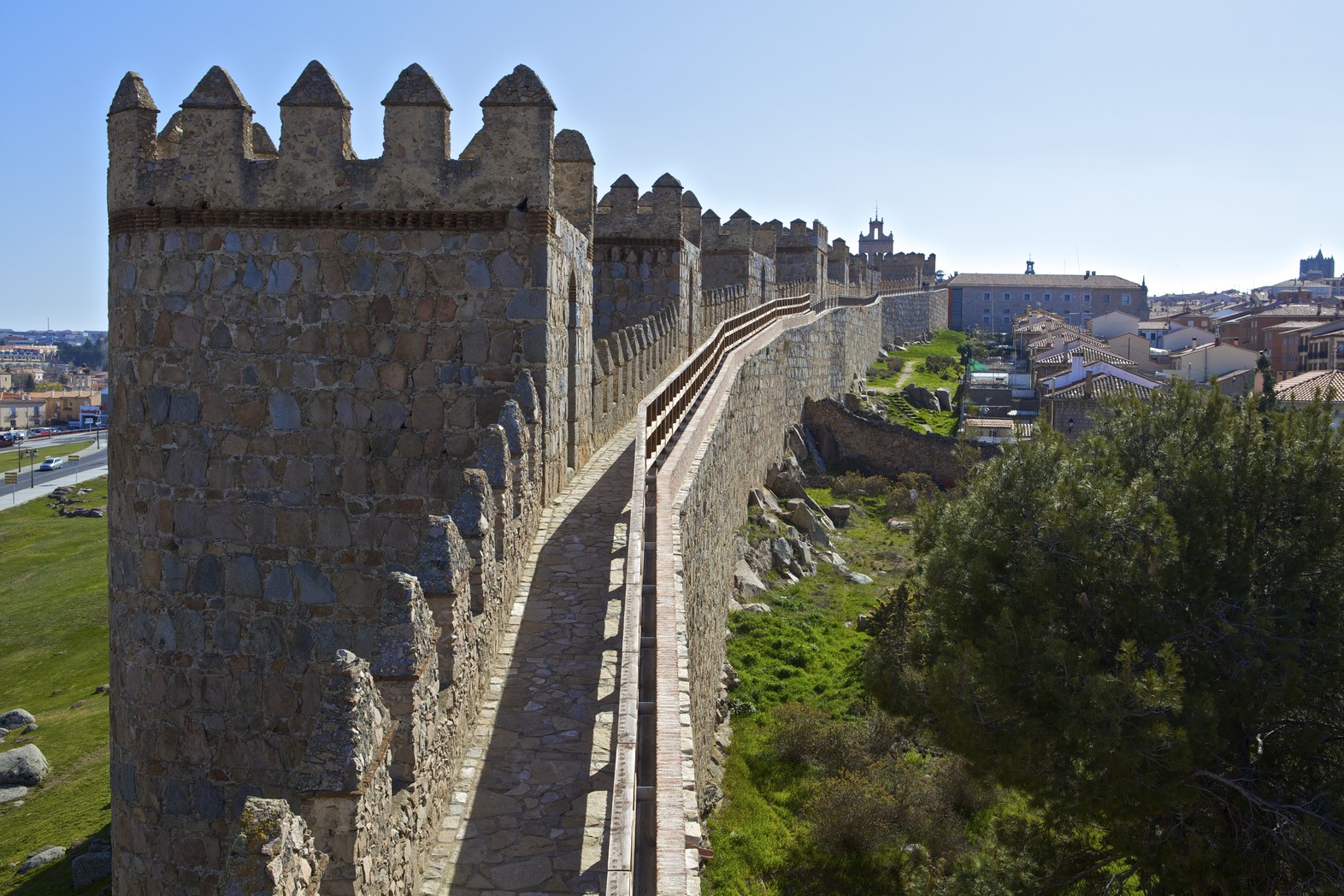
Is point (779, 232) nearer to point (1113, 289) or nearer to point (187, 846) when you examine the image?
point (187, 846)

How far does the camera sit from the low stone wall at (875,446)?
108 feet

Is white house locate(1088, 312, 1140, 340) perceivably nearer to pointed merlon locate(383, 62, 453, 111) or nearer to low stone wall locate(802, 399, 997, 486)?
low stone wall locate(802, 399, 997, 486)

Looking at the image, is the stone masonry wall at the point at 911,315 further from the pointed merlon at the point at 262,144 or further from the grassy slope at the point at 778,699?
the pointed merlon at the point at 262,144

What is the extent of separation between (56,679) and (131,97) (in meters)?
24.6

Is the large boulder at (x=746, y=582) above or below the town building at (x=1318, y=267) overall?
below

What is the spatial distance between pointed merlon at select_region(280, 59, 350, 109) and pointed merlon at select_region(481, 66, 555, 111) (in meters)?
1.19

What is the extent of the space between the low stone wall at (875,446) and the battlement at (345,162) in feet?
80.1

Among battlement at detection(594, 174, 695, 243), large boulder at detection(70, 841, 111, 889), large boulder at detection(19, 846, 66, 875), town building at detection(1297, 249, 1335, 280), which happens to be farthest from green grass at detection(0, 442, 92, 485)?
town building at detection(1297, 249, 1335, 280)

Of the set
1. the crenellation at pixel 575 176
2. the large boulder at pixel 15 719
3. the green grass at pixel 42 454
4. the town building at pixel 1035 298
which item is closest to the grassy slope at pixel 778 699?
the crenellation at pixel 575 176

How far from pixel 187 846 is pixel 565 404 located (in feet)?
16.6

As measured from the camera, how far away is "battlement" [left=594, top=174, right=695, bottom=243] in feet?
63.3

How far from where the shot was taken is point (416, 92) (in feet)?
30.4

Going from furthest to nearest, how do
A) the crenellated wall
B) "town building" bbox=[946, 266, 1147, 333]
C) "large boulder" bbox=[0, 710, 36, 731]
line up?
"town building" bbox=[946, 266, 1147, 333]
"large boulder" bbox=[0, 710, 36, 731]
the crenellated wall

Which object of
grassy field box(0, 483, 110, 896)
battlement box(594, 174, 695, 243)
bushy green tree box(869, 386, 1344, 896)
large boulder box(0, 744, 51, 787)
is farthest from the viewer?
large boulder box(0, 744, 51, 787)
